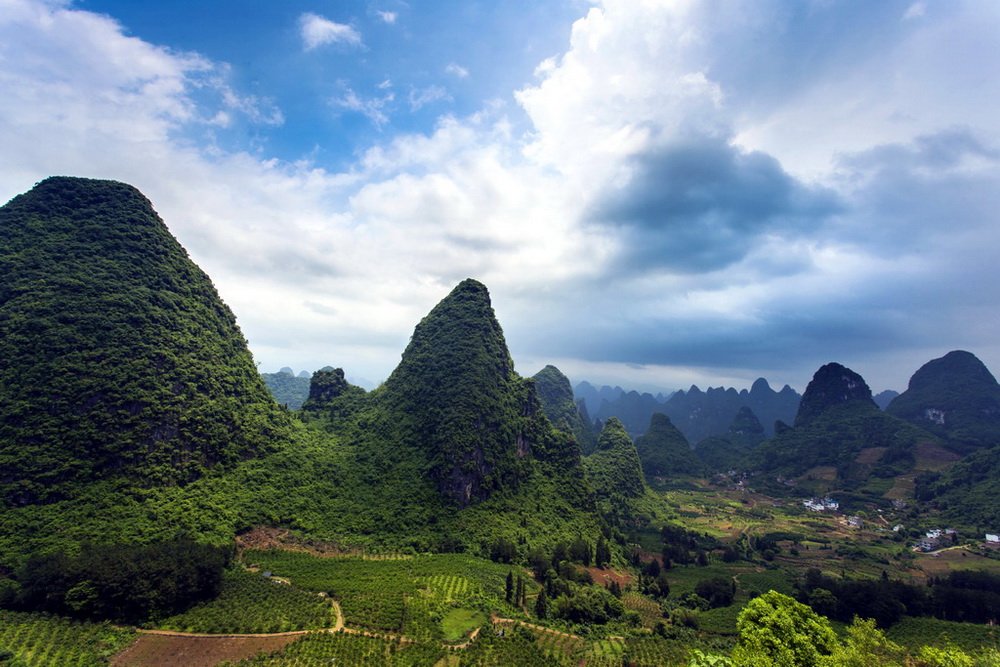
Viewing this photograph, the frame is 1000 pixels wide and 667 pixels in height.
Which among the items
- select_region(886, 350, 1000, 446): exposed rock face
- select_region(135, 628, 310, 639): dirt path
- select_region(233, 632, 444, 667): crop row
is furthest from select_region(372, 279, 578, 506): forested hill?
select_region(886, 350, 1000, 446): exposed rock face

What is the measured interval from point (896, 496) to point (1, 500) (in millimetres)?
162822

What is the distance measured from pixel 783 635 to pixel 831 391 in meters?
168

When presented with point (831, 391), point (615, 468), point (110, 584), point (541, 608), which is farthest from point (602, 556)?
point (831, 391)

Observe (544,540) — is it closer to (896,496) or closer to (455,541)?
(455,541)

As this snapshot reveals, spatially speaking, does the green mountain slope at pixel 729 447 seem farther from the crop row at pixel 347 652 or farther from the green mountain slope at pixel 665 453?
the crop row at pixel 347 652

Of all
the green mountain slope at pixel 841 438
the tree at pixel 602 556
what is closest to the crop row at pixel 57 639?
the tree at pixel 602 556

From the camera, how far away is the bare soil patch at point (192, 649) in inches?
1137

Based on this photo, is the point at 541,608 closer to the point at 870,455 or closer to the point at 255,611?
the point at 255,611

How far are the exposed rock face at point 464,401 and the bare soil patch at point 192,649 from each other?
104 feet

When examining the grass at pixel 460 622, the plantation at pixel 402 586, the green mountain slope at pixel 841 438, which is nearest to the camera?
the grass at pixel 460 622

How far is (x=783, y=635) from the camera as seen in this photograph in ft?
67.6

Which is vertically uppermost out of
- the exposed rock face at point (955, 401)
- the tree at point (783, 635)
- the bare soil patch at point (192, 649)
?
the exposed rock face at point (955, 401)

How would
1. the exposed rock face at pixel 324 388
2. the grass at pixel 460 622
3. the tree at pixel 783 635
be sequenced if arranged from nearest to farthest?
1. the tree at pixel 783 635
2. the grass at pixel 460 622
3. the exposed rock face at pixel 324 388

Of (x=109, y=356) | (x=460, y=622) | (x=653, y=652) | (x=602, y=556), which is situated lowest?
(x=602, y=556)
